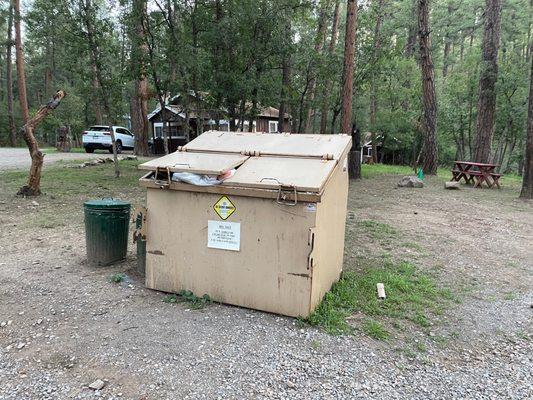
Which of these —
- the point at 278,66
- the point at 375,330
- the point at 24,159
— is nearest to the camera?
the point at 375,330

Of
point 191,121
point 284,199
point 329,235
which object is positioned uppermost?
point 191,121

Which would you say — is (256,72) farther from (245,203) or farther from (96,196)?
(245,203)

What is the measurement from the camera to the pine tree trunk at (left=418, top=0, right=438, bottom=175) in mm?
14547

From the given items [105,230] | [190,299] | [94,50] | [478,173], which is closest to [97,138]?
[94,50]

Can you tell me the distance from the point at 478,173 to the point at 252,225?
39.9 ft

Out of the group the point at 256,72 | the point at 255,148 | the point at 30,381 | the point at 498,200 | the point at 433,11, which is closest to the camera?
the point at 30,381

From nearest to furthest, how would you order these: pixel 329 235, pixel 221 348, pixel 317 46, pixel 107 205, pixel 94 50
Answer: pixel 221 348 < pixel 329 235 < pixel 107 205 < pixel 94 50 < pixel 317 46

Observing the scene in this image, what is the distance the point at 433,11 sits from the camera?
33500mm

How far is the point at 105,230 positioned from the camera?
14.9 ft

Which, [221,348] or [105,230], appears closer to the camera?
[221,348]

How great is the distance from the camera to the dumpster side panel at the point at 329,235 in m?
3.43

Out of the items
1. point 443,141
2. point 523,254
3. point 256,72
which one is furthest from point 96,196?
point 443,141

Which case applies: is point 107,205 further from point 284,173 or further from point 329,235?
point 329,235

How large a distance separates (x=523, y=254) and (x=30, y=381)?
5.97 metres
